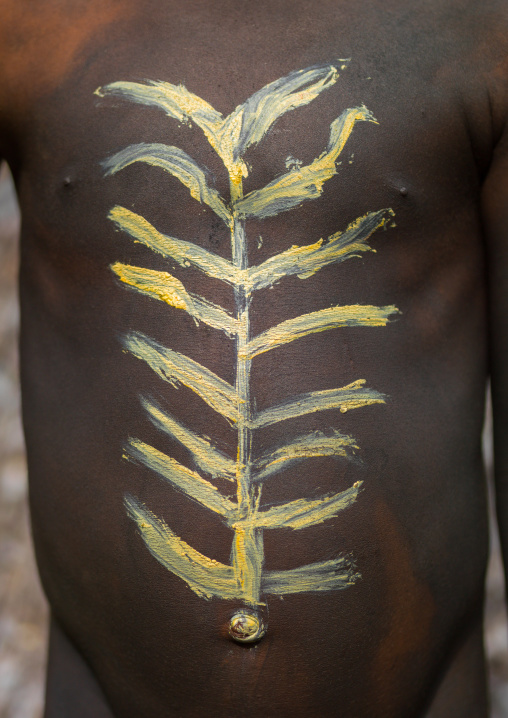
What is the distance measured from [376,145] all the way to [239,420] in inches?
18.4

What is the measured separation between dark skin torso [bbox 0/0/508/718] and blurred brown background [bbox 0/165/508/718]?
1.18 m

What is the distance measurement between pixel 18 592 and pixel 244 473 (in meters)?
1.77

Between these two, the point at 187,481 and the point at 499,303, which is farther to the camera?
the point at 499,303

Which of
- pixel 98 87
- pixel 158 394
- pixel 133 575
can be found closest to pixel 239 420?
pixel 158 394

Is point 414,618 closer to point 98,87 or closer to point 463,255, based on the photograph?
point 463,255

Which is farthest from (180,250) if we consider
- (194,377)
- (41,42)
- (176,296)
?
(41,42)

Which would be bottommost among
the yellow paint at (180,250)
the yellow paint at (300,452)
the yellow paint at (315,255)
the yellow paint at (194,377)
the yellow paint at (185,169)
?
the yellow paint at (300,452)

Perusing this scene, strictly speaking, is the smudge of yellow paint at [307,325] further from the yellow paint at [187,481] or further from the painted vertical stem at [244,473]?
the yellow paint at [187,481]

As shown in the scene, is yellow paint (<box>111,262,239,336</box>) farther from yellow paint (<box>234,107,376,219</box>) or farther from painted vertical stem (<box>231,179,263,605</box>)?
yellow paint (<box>234,107,376,219</box>)

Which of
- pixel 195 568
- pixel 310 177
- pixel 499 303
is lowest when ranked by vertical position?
pixel 195 568

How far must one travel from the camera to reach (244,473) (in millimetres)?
1305

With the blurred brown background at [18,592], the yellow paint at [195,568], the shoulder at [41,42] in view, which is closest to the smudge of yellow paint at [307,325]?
the yellow paint at [195,568]

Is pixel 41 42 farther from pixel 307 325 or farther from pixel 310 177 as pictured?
pixel 307 325

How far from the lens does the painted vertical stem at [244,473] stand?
130 cm
